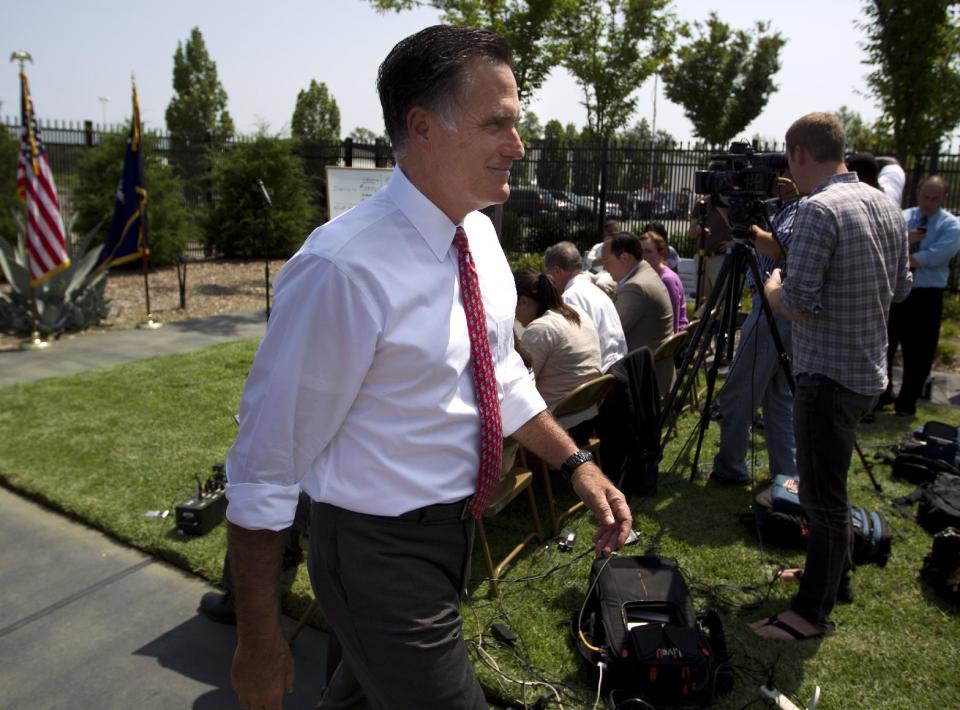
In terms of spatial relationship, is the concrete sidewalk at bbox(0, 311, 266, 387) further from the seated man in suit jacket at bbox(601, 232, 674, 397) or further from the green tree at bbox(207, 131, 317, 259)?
the seated man in suit jacket at bbox(601, 232, 674, 397)

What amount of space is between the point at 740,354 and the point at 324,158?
12019mm

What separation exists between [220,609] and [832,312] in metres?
2.81

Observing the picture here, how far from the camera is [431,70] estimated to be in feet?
5.08

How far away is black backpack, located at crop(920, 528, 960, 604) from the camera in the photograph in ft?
11.1

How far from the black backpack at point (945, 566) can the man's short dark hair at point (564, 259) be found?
108 inches

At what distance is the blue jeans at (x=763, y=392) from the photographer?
4355mm

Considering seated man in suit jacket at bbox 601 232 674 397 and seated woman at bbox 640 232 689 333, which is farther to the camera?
seated woman at bbox 640 232 689 333

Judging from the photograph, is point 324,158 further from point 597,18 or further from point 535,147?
point 597,18

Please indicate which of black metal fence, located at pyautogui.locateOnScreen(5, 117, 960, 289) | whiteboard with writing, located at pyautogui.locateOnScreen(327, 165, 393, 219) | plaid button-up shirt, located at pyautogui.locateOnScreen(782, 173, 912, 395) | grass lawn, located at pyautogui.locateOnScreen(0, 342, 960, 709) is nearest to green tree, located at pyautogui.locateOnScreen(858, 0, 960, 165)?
black metal fence, located at pyautogui.locateOnScreen(5, 117, 960, 289)

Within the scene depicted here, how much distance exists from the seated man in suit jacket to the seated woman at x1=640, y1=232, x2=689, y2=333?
2.24 feet

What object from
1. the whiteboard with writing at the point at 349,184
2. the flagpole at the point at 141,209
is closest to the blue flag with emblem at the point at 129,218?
the flagpole at the point at 141,209

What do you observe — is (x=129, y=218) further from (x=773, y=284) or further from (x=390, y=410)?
(x=390, y=410)

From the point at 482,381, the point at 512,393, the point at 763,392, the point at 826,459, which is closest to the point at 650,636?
the point at 826,459

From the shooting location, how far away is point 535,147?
43.8 ft
